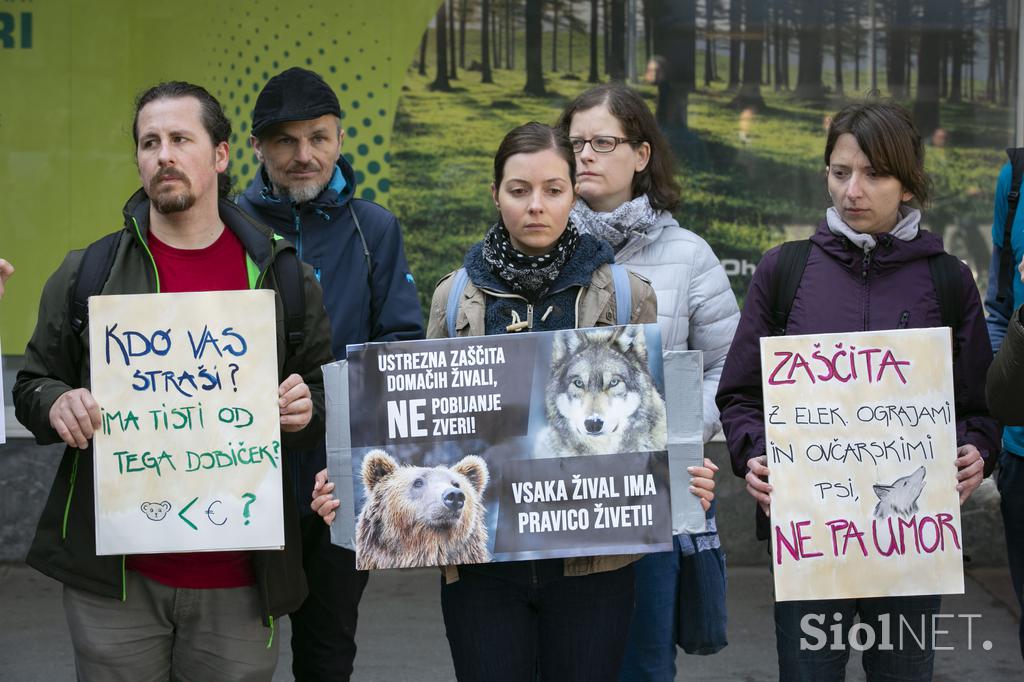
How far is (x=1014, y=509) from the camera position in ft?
12.6

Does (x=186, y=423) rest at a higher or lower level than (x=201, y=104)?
lower

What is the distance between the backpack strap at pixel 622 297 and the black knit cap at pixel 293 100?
108 cm

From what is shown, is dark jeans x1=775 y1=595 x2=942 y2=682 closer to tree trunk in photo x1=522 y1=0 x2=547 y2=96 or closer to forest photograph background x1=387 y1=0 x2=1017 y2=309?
forest photograph background x1=387 y1=0 x2=1017 y2=309

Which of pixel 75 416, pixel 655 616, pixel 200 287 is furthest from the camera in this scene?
pixel 655 616

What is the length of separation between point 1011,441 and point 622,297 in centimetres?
135

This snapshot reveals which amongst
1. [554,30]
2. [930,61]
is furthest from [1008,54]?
[554,30]

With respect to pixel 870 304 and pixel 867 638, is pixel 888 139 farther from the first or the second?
pixel 867 638

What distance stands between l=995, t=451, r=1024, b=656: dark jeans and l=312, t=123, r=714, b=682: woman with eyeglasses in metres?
1.20

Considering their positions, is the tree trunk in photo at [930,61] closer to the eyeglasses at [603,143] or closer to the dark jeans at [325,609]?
the eyeglasses at [603,143]

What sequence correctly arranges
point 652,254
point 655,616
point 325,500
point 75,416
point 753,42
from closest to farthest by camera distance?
point 75,416, point 325,500, point 655,616, point 652,254, point 753,42

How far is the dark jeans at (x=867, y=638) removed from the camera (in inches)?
133

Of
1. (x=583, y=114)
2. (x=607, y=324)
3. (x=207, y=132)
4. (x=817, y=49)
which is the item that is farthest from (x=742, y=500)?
(x=207, y=132)

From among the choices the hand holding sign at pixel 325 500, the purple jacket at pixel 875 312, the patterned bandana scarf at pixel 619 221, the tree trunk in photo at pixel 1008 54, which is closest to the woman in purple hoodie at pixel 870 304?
the purple jacket at pixel 875 312

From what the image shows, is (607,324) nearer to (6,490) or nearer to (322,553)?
(322,553)
